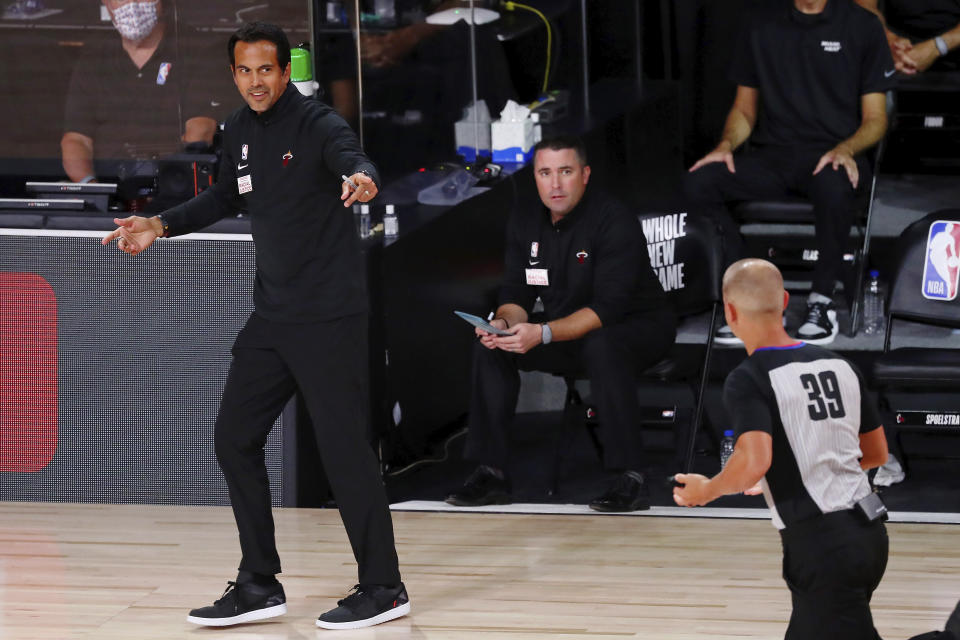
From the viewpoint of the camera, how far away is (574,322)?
5.23 meters

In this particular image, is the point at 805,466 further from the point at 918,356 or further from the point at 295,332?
the point at 918,356

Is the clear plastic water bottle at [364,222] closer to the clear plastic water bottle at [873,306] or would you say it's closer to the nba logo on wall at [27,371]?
the nba logo on wall at [27,371]

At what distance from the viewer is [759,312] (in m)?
3.08

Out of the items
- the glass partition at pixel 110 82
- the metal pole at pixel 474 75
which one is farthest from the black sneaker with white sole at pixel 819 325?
the glass partition at pixel 110 82

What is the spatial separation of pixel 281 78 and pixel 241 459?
3.26ft

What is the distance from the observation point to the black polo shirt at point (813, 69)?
646 centimetres

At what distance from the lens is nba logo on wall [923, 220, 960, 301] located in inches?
215

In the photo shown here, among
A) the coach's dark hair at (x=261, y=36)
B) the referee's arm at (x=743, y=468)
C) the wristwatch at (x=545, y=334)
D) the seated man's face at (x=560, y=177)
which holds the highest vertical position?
the coach's dark hair at (x=261, y=36)

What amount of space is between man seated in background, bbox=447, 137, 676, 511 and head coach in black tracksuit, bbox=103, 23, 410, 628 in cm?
118

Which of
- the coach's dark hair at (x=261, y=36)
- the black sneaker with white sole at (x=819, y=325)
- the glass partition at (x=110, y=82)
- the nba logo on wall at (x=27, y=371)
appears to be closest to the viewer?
the coach's dark hair at (x=261, y=36)

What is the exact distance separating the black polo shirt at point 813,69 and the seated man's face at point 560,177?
1496 millimetres

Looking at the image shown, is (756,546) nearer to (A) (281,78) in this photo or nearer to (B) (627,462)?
(B) (627,462)

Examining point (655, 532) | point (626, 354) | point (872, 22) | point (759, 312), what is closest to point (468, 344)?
point (626, 354)

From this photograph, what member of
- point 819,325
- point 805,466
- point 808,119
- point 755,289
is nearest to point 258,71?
point 755,289
